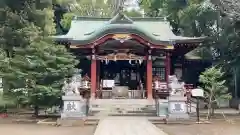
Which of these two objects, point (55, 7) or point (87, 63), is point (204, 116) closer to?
point (87, 63)

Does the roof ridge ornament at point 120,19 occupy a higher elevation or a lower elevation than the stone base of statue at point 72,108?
higher

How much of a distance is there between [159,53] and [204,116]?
5.38 m

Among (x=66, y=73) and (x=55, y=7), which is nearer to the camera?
(x=66, y=73)

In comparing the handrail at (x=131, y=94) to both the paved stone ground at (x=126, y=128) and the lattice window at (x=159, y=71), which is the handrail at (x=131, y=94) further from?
the paved stone ground at (x=126, y=128)

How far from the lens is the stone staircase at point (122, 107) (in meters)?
18.3

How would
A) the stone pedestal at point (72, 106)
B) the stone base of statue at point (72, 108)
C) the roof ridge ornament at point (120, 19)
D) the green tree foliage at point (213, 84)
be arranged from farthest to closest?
the roof ridge ornament at point (120, 19), the green tree foliage at point (213, 84), the stone pedestal at point (72, 106), the stone base of statue at point (72, 108)

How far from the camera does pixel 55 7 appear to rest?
3716cm

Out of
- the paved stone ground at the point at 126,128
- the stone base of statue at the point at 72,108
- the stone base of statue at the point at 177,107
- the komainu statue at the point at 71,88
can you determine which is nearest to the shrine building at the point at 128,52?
the komainu statue at the point at 71,88

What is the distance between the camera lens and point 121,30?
2011 centimetres

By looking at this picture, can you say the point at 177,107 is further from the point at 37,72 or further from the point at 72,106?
the point at 37,72

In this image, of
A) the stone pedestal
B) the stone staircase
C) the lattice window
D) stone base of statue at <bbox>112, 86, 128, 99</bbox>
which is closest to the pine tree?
the stone pedestal

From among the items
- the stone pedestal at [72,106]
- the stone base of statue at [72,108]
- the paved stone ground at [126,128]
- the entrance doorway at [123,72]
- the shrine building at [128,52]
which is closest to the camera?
the paved stone ground at [126,128]

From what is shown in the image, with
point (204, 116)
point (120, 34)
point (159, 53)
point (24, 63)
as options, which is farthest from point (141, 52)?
point (24, 63)

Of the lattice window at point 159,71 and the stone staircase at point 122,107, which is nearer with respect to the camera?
the stone staircase at point 122,107
